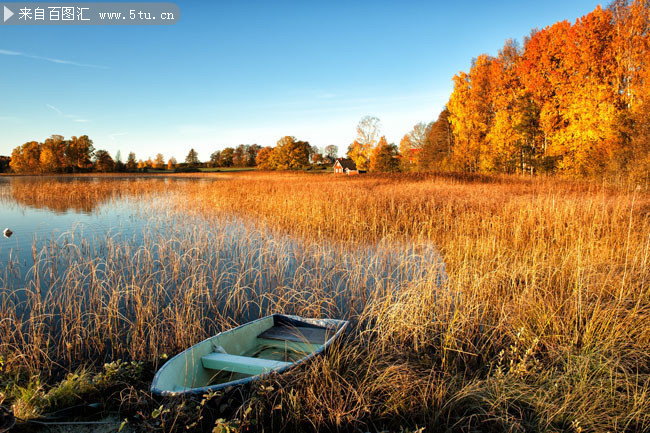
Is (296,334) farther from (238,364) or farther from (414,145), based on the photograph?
(414,145)

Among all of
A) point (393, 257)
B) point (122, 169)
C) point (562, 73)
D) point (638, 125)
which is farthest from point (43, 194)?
point (122, 169)

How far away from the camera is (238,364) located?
3100 mm

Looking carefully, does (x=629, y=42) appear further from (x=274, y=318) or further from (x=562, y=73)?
(x=274, y=318)

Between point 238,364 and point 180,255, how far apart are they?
16.0ft

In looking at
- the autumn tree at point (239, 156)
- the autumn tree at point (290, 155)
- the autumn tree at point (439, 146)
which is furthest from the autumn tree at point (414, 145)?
the autumn tree at point (239, 156)

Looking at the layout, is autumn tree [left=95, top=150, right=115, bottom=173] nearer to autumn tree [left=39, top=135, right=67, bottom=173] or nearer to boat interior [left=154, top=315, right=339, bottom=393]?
autumn tree [left=39, top=135, right=67, bottom=173]

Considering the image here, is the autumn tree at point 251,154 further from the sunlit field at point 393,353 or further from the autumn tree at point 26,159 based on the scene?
the sunlit field at point 393,353

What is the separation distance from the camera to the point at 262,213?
1240 cm

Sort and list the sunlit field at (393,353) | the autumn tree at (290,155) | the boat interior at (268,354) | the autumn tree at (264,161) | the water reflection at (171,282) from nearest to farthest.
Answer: the sunlit field at (393,353) < the boat interior at (268,354) < the water reflection at (171,282) < the autumn tree at (290,155) < the autumn tree at (264,161)

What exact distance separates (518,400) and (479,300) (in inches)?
77.4

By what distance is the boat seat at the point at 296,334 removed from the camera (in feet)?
12.5

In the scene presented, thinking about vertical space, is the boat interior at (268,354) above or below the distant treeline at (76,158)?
below

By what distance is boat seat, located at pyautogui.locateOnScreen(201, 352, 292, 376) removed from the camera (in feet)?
9.81

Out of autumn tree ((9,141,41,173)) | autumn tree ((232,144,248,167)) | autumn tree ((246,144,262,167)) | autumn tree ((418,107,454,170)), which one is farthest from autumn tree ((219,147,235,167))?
autumn tree ((418,107,454,170))
